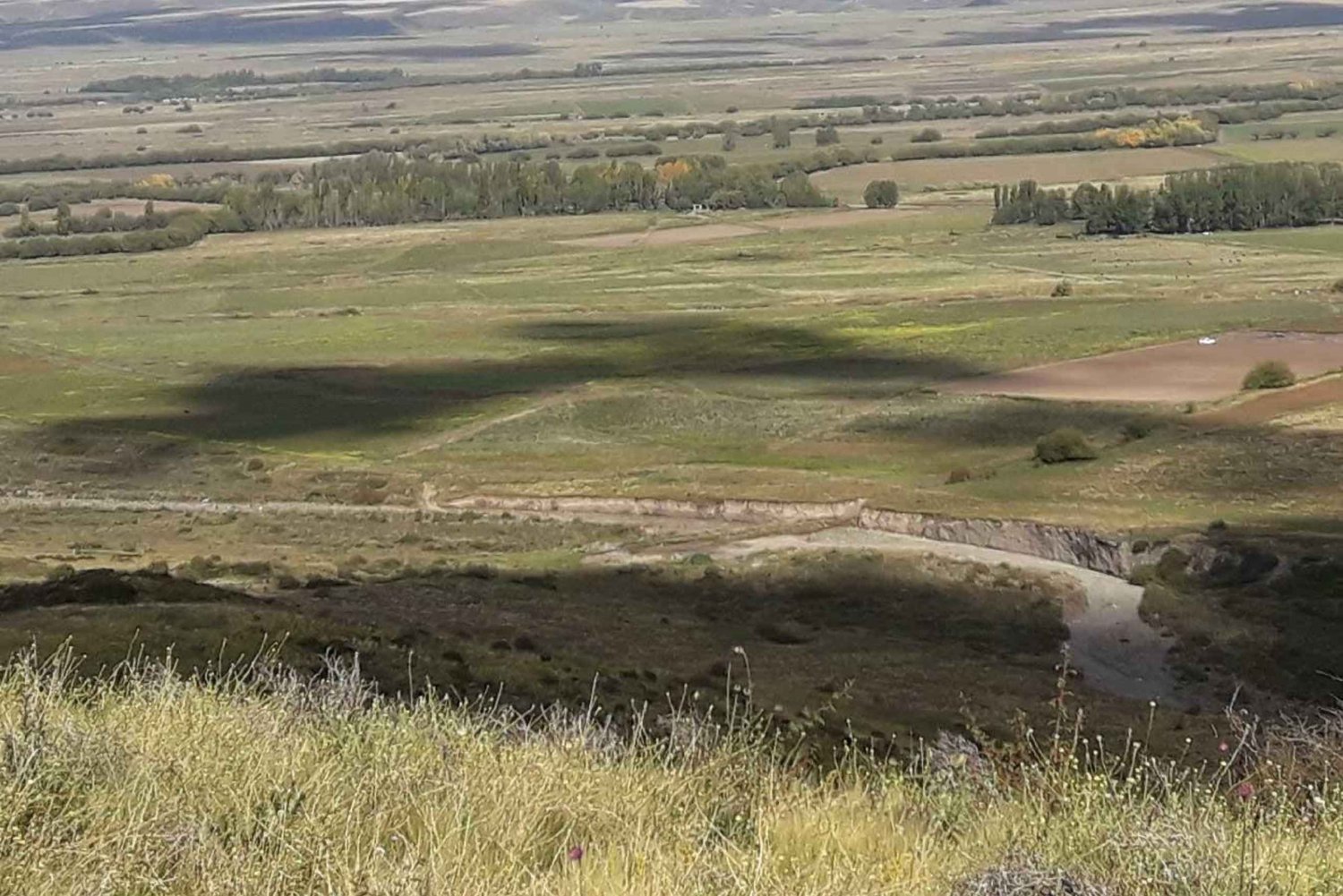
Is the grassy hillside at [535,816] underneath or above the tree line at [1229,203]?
above

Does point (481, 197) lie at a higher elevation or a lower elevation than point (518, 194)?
lower

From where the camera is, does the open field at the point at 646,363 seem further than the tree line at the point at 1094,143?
No

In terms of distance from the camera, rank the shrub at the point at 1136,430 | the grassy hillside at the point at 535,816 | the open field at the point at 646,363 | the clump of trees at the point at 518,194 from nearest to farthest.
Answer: the grassy hillside at the point at 535,816
the open field at the point at 646,363
the shrub at the point at 1136,430
the clump of trees at the point at 518,194

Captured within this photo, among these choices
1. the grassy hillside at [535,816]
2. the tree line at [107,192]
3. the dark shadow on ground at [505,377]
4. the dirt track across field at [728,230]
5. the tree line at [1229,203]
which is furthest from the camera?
the tree line at [107,192]

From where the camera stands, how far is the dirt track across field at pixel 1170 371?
250 feet

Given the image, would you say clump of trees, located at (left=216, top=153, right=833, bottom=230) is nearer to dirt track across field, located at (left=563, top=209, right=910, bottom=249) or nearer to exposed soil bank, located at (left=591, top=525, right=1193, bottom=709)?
dirt track across field, located at (left=563, top=209, right=910, bottom=249)

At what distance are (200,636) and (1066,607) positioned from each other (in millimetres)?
26958

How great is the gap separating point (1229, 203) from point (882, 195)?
32.7 metres

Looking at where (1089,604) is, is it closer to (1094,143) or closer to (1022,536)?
(1022,536)

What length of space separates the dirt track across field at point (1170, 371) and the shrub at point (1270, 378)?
0.84 m

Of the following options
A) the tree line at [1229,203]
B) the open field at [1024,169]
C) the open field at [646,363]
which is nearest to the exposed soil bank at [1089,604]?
the open field at [646,363]

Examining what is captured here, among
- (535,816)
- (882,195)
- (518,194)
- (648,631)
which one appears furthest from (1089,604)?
(518,194)

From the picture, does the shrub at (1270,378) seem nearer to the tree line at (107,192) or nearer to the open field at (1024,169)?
the open field at (1024,169)

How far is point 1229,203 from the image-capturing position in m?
143
